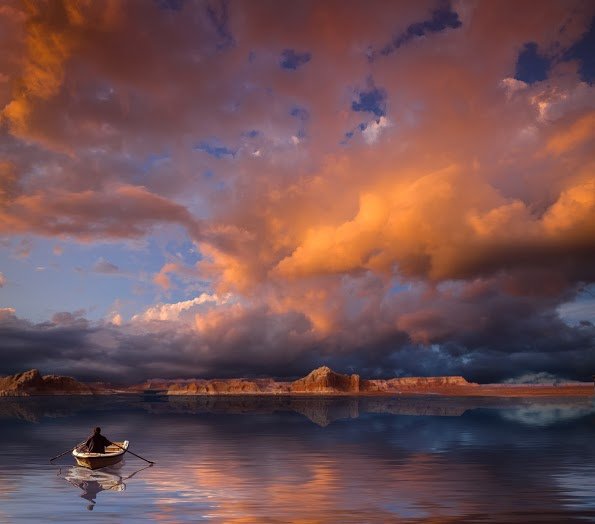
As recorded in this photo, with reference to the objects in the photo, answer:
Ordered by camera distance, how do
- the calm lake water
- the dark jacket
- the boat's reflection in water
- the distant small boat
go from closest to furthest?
the calm lake water, the boat's reflection in water, the distant small boat, the dark jacket

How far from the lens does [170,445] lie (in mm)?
80688

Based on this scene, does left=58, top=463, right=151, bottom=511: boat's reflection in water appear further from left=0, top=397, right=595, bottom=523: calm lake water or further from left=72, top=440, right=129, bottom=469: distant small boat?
left=72, top=440, right=129, bottom=469: distant small boat

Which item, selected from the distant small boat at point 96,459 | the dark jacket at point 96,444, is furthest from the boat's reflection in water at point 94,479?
the dark jacket at point 96,444

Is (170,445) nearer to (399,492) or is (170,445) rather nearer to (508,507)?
(399,492)

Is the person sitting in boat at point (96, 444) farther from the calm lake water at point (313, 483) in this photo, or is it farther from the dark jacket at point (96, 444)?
the calm lake water at point (313, 483)

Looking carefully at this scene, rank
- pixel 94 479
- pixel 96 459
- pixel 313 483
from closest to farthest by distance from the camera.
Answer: pixel 313 483 → pixel 94 479 → pixel 96 459

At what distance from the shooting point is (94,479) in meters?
50.2

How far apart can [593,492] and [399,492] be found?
14.5 meters

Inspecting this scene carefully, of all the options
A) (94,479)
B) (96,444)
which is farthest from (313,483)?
(96,444)

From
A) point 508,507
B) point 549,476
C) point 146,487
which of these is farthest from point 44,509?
point 549,476

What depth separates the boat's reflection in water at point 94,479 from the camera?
145 ft

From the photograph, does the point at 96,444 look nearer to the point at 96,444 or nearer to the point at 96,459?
the point at 96,444

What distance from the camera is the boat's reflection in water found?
145ft

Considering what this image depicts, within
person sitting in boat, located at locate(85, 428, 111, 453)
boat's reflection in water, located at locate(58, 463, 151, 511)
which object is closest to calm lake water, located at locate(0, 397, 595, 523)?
boat's reflection in water, located at locate(58, 463, 151, 511)
